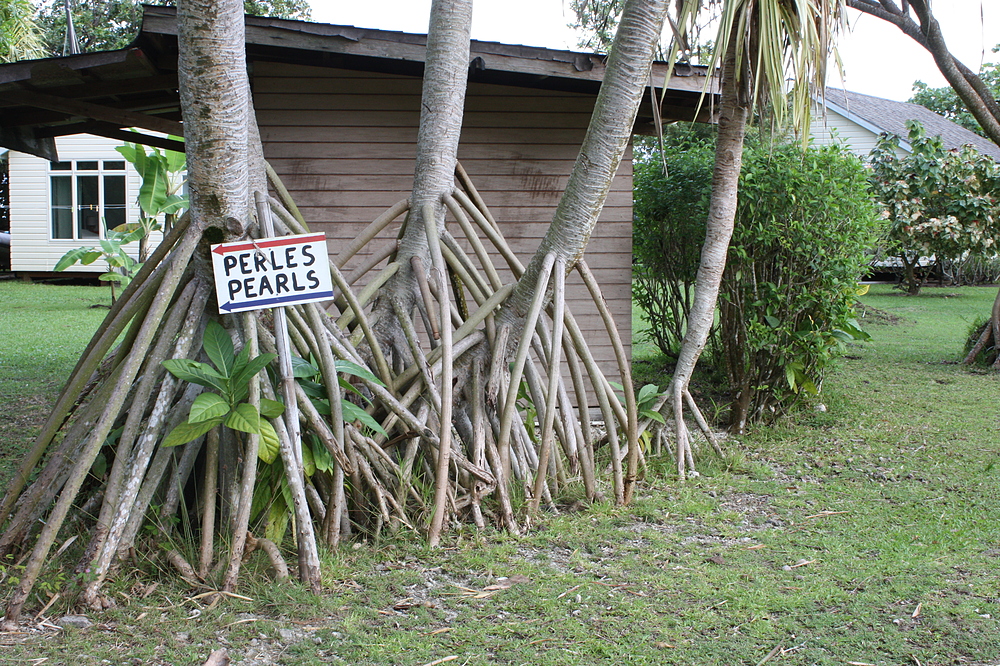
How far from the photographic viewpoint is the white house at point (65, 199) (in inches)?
758

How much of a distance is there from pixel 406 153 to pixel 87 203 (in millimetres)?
16726

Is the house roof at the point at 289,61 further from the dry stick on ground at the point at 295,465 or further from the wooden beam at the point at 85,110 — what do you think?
the dry stick on ground at the point at 295,465

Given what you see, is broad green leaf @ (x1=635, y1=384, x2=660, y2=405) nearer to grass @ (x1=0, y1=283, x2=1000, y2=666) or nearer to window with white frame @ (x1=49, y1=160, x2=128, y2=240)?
grass @ (x1=0, y1=283, x2=1000, y2=666)

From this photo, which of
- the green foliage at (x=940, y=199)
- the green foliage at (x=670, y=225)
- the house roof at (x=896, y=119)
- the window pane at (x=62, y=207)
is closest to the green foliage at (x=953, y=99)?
the house roof at (x=896, y=119)

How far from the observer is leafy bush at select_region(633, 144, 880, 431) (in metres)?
5.84

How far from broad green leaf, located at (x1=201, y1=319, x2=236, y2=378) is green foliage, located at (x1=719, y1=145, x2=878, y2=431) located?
12.9 feet

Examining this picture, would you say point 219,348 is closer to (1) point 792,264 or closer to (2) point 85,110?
(2) point 85,110

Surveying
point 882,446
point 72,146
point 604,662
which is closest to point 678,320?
point 882,446

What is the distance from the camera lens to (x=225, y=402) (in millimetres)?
3191

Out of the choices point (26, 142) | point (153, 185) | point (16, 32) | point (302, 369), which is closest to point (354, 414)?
point (302, 369)

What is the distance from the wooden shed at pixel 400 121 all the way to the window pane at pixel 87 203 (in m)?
14.9

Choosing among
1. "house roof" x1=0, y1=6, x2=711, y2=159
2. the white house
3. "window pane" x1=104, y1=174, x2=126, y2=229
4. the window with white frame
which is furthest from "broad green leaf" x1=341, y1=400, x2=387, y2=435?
"window pane" x1=104, y1=174, x2=126, y2=229

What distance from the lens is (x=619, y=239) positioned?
256 inches

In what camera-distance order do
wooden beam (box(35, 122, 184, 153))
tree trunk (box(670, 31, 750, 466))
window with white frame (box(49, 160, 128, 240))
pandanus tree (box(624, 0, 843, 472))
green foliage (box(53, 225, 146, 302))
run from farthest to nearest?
window with white frame (box(49, 160, 128, 240)) < green foliage (box(53, 225, 146, 302)) < wooden beam (box(35, 122, 184, 153)) < tree trunk (box(670, 31, 750, 466)) < pandanus tree (box(624, 0, 843, 472))
